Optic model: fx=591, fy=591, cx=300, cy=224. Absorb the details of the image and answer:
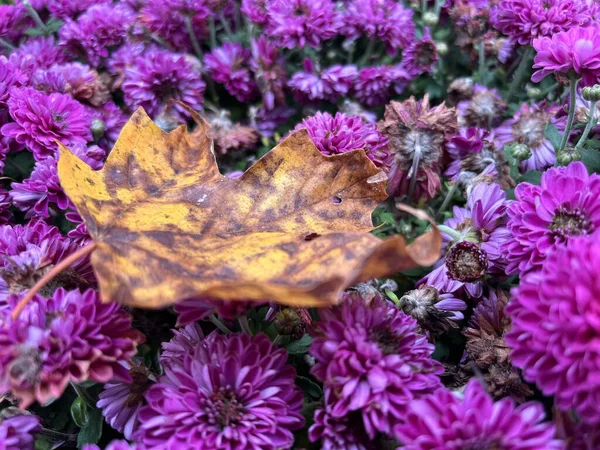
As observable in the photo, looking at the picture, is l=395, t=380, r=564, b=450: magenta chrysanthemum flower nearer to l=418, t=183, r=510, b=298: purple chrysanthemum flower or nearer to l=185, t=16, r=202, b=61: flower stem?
l=418, t=183, r=510, b=298: purple chrysanthemum flower

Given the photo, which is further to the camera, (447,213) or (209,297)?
(447,213)

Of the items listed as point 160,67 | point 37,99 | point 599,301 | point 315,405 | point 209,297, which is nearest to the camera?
point 599,301

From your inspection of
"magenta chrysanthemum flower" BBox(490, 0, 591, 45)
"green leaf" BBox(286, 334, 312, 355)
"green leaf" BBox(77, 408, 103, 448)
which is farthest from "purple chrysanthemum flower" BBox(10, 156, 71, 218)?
"magenta chrysanthemum flower" BBox(490, 0, 591, 45)

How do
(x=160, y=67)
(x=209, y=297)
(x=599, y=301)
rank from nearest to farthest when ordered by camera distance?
(x=599, y=301), (x=209, y=297), (x=160, y=67)

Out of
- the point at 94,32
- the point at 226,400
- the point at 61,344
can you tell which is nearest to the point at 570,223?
the point at 226,400

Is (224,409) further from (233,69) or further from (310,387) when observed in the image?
(233,69)

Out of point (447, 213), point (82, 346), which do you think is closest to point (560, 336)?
point (82, 346)

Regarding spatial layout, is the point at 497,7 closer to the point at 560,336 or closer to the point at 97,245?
the point at 560,336

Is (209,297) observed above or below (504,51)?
above
